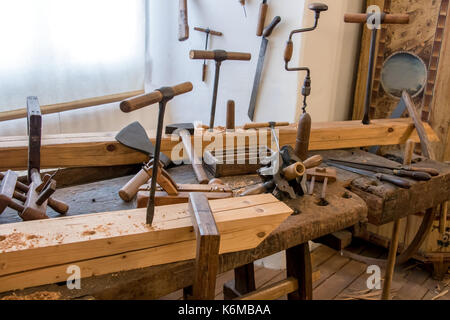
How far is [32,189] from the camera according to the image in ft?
5.37

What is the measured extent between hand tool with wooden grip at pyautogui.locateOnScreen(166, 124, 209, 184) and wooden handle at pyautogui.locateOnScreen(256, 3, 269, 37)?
110 centimetres

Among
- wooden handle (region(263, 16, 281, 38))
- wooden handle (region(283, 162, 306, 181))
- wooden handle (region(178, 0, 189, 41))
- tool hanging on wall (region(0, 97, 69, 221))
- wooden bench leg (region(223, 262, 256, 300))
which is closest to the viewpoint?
tool hanging on wall (region(0, 97, 69, 221))

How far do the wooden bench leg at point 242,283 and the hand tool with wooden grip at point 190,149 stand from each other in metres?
0.64

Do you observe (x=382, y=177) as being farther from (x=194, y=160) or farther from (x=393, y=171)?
(x=194, y=160)

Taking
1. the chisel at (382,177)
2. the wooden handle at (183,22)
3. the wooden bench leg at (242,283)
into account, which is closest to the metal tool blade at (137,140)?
the wooden bench leg at (242,283)

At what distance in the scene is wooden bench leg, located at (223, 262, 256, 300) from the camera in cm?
236

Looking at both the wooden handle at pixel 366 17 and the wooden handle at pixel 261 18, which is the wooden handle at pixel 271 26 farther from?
the wooden handle at pixel 366 17

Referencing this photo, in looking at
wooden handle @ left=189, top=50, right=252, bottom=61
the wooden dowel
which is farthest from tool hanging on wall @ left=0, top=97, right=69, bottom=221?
the wooden dowel

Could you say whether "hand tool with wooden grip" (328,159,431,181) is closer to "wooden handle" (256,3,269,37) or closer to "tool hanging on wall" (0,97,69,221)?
"wooden handle" (256,3,269,37)

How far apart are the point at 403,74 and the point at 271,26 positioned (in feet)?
3.43
